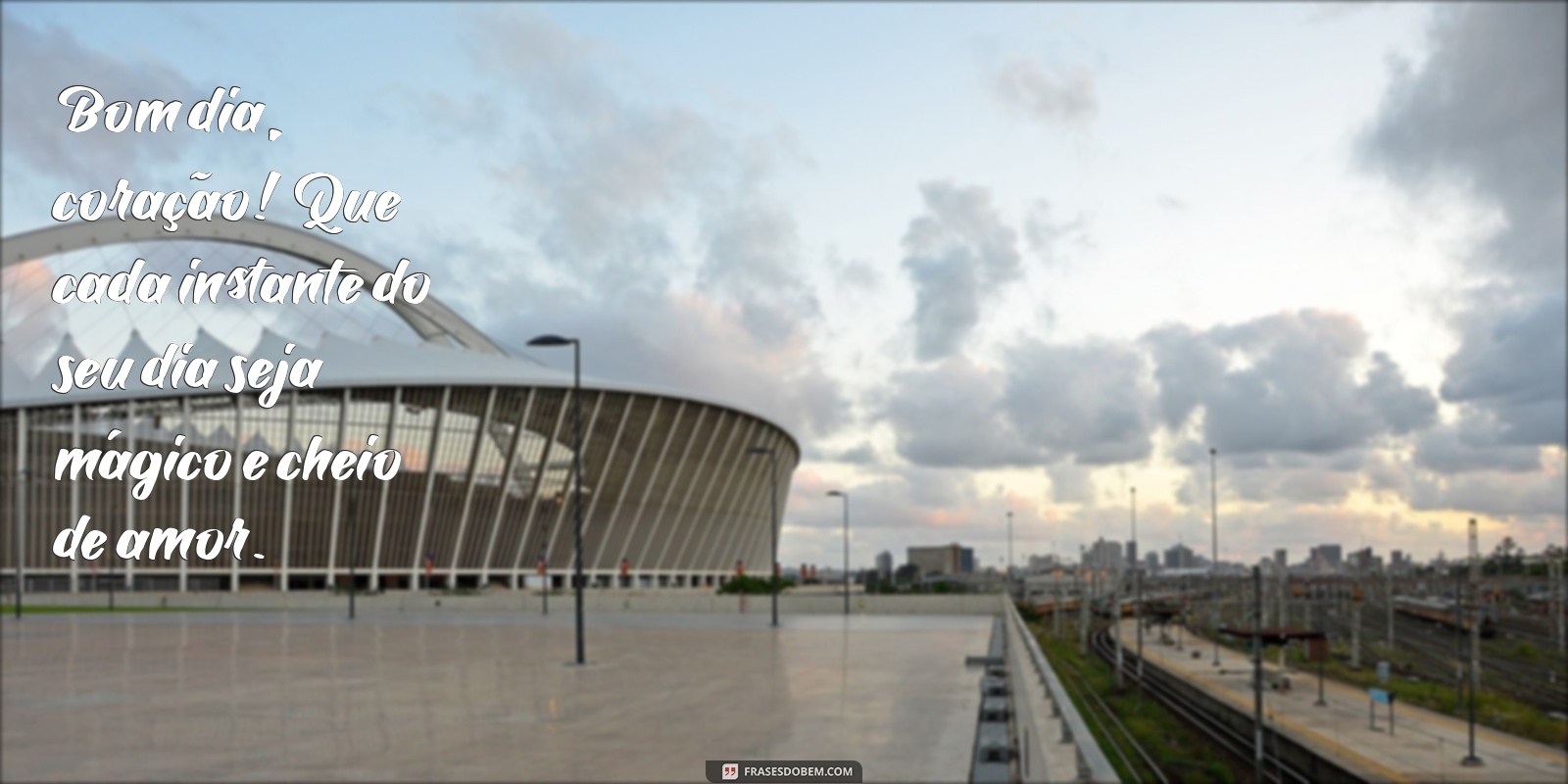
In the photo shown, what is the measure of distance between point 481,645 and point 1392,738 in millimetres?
42621

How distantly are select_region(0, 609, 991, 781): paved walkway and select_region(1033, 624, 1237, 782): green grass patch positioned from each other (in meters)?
9.43

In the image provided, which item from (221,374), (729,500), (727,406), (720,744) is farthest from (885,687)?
(729,500)

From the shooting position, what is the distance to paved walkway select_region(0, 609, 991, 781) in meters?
19.1

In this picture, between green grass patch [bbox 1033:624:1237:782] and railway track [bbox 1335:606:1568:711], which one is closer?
green grass patch [bbox 1033:624:1237:782]

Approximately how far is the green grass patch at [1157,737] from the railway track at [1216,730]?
2.14 feet

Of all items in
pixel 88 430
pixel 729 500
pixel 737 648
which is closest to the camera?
pixel 737 648

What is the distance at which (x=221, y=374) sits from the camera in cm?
377

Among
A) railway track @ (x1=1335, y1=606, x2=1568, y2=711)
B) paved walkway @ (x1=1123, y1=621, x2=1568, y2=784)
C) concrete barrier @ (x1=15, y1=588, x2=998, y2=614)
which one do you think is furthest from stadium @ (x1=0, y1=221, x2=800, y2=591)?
railway track @ (x1=1335, y1=606, x2=1568, y2=711)

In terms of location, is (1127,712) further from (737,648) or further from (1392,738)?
(737,648)

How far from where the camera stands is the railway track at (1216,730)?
53.1 m

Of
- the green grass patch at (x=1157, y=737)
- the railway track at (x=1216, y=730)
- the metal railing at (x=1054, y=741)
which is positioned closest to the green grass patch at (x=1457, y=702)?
the railway track at (x=1216, y=730)

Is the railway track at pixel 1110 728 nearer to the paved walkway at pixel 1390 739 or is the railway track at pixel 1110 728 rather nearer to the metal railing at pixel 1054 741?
the paved walkway at pixel 1390 739

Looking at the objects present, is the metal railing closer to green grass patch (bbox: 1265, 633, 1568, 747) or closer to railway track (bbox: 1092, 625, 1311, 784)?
railway track (bbox: 1092, 625, 1311, 784)

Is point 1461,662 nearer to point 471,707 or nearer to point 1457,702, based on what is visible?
point 1457,702
